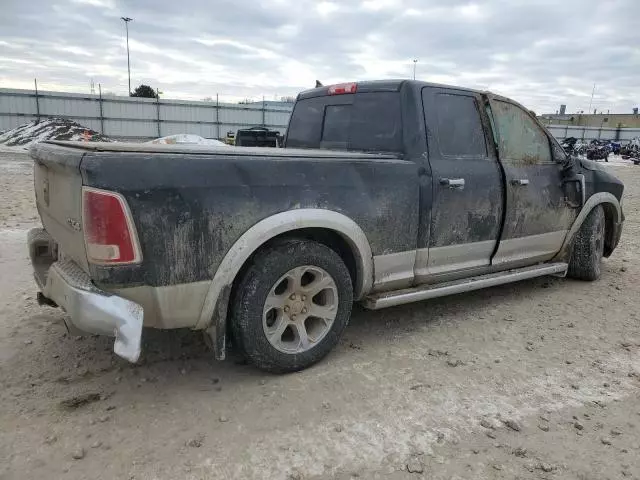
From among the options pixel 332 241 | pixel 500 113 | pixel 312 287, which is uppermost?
pixel 500 113

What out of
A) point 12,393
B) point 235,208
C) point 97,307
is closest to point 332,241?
point 235,208

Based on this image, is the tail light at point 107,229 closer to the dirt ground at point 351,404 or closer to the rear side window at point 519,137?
the dirt ground at point 351,404

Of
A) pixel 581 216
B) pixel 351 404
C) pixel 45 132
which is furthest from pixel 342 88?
pixel 45 132

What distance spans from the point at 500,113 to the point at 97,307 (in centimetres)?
348

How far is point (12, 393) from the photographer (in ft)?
9.62

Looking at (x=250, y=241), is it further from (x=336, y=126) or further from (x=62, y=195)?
(x=336, y=126)

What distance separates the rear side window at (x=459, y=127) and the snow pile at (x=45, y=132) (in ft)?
75.7

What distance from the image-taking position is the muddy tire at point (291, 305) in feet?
9.80

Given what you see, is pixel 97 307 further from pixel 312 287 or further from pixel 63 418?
pixel 312 287

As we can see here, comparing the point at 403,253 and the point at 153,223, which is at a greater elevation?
the point at 153,223

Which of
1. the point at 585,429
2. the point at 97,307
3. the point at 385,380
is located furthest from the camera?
the point at 385,380

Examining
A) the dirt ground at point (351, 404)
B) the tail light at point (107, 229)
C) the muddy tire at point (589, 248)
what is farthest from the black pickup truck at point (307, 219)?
the muddy tire at point (589, 248)

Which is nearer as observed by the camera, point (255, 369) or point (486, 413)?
point (486, 413)

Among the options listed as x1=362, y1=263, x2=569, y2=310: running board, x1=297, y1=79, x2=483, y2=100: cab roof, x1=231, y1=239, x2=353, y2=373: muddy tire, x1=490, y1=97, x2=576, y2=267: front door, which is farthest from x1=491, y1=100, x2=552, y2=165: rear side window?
x1=231, y1=239, x2=353, y2=373: muddy tire
